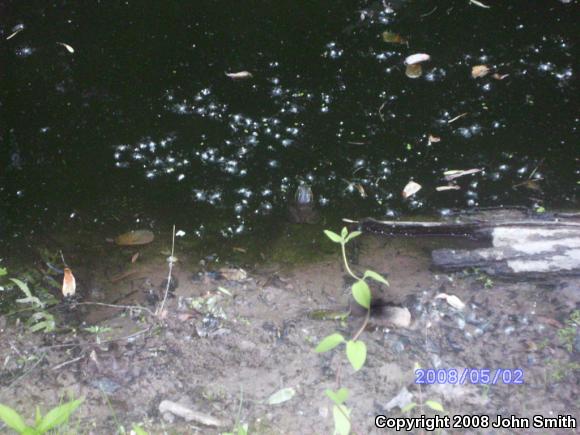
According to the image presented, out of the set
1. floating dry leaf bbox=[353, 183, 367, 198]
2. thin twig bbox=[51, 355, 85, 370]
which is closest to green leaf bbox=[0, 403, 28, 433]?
thin twig bbox=[51, 355, 85, 370]

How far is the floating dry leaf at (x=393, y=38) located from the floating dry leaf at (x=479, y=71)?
18.9 inches

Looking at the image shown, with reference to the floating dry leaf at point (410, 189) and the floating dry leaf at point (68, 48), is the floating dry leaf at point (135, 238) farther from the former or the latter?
the floating dry leaf at point (68, 48)

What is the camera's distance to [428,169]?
9.98 ft

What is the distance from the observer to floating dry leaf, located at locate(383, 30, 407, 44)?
363 centimetres

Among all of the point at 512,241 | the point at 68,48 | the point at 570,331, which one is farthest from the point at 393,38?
the point at 570,331

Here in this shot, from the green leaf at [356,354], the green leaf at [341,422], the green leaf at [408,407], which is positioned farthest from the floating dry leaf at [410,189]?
the green leaf at [341,422]

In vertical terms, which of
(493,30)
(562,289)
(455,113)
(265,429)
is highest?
(493,30)

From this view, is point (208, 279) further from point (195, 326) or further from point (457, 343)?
point (457, 343)

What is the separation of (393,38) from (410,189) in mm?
1225

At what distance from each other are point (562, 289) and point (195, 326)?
1558mm

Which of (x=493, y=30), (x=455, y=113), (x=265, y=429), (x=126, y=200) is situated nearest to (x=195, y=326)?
(x=265, y=429)

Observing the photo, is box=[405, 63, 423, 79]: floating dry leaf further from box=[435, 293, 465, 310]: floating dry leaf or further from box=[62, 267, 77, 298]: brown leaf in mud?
box=[62, 267, 77, 298]: brown leaf in mud

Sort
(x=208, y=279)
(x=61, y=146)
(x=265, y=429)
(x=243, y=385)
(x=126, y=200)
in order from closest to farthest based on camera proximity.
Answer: (x=265, y=429) → (x=243, y=385) → (x=208, y=279) → (x=126, y=200) → (x=61, y=146)

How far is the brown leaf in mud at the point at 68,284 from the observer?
249 centimetres
